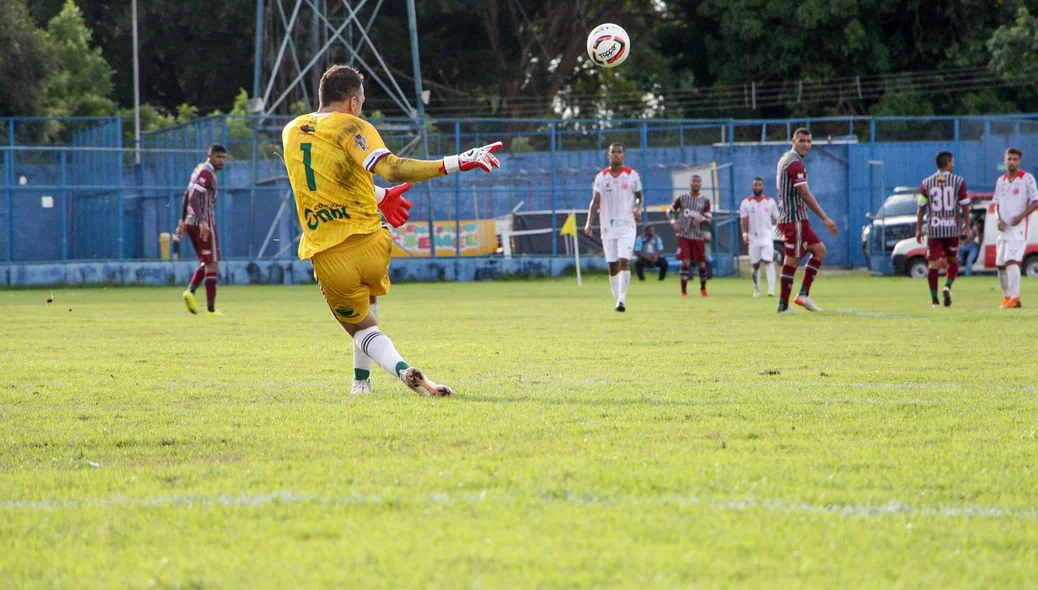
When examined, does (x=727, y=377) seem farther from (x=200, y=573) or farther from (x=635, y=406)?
(x=200, y=573)

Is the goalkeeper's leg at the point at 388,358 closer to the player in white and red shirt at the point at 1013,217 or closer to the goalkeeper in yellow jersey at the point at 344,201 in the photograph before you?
the goalkeeper in yellow jersey at the point at 344,201

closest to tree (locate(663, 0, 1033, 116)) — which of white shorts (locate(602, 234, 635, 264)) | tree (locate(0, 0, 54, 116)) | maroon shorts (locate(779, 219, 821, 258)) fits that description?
tree (locate(0, 0, 54, 116))

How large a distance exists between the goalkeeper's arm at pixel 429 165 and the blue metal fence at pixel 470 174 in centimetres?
2274

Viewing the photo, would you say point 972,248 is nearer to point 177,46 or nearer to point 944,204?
point 944,204

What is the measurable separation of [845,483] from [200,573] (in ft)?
7.31

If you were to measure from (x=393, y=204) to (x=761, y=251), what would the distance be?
1581 centimetres

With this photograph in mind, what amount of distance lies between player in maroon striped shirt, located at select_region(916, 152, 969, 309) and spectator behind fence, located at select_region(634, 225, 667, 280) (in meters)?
14.7

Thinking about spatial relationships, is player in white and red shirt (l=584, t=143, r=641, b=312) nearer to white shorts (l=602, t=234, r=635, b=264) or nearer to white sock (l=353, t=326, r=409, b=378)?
white shorts (l=602, t=234, r=635, b=264)

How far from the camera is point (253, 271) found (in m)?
30.9

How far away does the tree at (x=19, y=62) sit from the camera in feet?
140

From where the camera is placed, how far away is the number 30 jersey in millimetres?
17031

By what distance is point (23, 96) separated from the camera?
43562mm

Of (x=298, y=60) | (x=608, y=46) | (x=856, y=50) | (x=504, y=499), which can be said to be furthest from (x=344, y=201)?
(x=856, y=50)

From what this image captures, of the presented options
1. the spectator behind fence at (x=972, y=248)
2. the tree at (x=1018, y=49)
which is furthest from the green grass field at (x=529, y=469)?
the tree at (x=1018, y=49)
